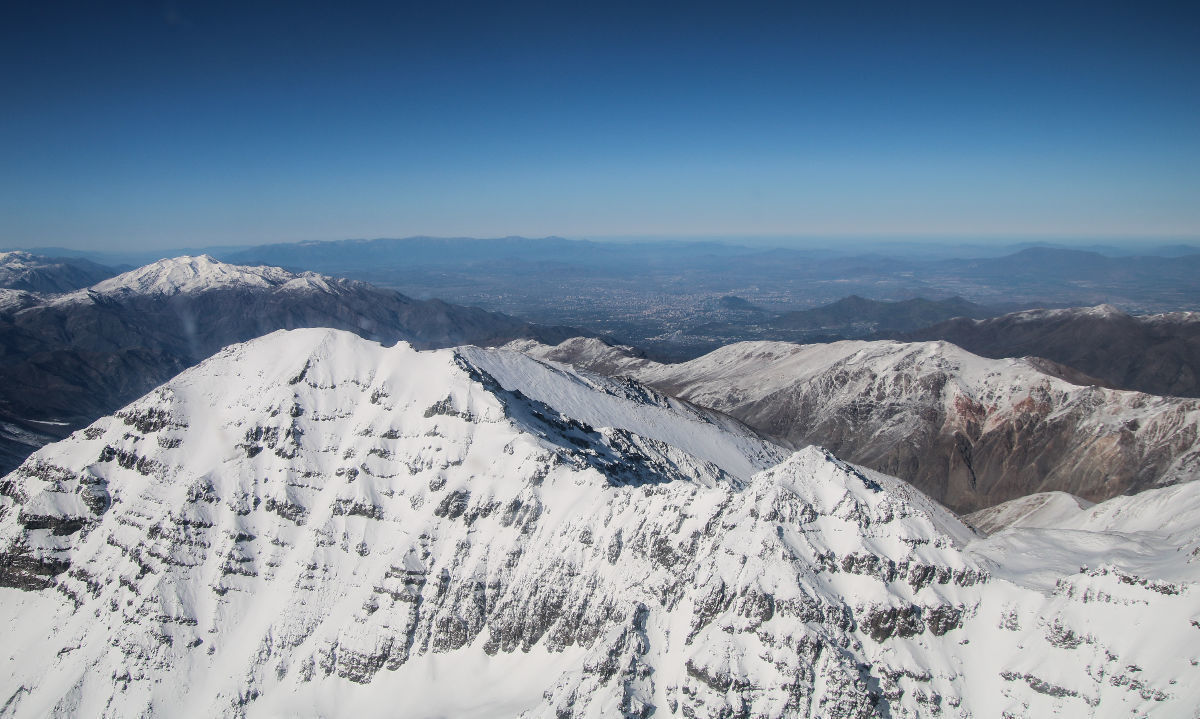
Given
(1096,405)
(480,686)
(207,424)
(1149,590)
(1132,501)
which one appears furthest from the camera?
(1096,405)

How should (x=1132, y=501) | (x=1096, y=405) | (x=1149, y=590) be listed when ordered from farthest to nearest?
(x=1096, y=405)
(x=1132, y=501)
(x=1149, y=590)

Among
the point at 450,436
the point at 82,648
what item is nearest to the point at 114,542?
the point at 82,648

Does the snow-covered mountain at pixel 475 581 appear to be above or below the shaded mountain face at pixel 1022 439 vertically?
above

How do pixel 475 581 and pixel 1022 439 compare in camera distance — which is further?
pixel 1022 439

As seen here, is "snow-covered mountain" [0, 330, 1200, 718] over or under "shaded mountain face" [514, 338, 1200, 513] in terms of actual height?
over

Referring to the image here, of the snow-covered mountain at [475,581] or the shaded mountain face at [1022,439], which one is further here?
the shaded mountain face at [1022,439]

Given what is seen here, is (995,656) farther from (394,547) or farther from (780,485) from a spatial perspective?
(394,547)

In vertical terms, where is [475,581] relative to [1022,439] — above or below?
above

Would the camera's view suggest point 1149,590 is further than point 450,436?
No
